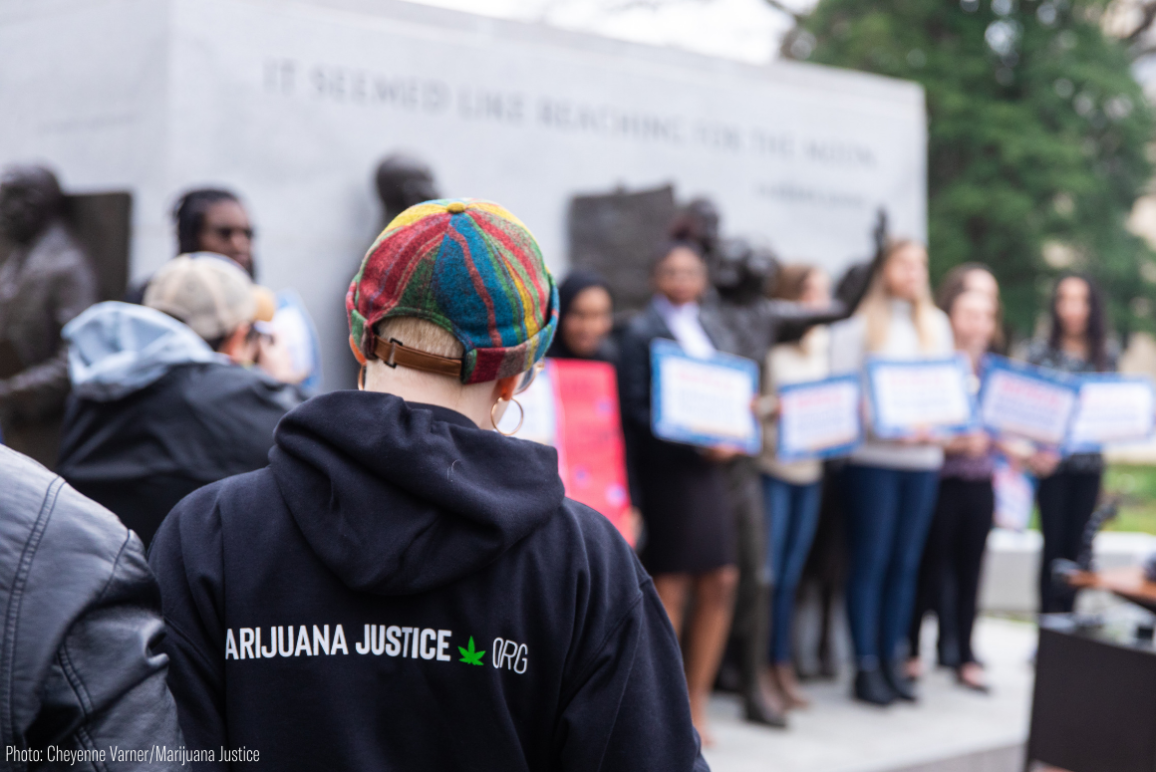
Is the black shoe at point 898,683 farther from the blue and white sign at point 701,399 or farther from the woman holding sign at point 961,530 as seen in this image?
the blue and white sign at point 701,399

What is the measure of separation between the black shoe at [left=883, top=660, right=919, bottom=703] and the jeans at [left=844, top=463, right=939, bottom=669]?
5 cm

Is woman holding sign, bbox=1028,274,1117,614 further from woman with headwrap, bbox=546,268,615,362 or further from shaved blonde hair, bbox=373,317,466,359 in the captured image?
shaved blonde hair, bbox=373,317,466,359

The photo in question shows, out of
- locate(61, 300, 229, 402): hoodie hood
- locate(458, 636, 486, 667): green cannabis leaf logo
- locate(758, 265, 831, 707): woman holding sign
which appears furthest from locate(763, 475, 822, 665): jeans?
locate(458, 636, 486, 667): green cannabis leaf logo

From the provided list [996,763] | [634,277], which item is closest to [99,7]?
[634,277]

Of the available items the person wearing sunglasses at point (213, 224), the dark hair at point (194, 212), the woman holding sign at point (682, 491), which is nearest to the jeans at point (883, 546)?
the woman holding sign at point (682, 491)

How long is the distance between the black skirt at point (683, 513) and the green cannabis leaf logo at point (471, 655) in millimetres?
3393

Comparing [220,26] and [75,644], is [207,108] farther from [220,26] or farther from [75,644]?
[75,644]

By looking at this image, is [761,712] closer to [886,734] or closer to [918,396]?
[886,734]

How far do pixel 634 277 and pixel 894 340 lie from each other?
1.36m

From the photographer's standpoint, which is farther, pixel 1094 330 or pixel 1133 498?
pixel 1133 498

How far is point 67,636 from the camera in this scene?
1.14m

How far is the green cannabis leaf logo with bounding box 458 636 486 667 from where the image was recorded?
1464 millimetres

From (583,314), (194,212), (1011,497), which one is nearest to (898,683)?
(1011,497)

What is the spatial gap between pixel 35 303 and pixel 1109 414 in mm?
5200
